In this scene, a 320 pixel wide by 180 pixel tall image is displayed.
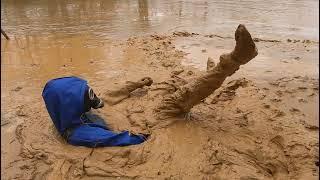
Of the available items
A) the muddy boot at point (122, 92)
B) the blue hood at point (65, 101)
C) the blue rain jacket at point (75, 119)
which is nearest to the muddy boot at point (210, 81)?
the blue rain jacket at point (75, 119)

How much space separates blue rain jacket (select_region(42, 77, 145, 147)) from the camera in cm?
376

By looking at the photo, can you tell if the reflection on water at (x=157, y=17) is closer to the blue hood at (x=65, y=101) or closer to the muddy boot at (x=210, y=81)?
the muddy boot at (x=210, y=81)

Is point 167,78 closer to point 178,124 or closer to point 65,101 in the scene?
point 178,124

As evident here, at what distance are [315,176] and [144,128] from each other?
64.0 inches

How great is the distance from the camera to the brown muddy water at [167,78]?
11.6 feet

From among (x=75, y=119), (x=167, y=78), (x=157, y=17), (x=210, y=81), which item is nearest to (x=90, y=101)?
(x=75, y=119)

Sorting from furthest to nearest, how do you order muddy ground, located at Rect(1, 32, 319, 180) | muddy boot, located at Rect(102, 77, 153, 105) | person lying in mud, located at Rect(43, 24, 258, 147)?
muddy boot, located at Rect(102, 77, 153, 105) < person lying in mud, located at Rect(43, 24, 258, 147) < muddy ground, located at Rect(1, 32, 319, 180)

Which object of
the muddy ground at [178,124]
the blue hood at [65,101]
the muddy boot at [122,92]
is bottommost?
the muddy ground at [178,124]

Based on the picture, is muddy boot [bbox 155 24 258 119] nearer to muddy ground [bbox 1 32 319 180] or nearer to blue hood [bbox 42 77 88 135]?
muddy ground [bbox 1 32 319 180]

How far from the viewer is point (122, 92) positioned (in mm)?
4918

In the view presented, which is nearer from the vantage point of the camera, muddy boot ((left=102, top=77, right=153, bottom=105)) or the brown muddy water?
the brown muddy water

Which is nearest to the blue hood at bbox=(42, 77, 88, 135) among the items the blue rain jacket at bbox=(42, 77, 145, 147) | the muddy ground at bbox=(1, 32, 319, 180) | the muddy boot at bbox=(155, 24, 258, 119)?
the blue rain jacket at bbox=(42, 77, 145, 147)

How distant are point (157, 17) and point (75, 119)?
25.0 ft

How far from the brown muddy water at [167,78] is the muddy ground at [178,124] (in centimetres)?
1
